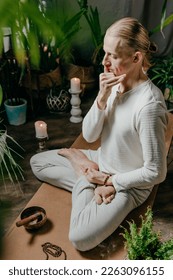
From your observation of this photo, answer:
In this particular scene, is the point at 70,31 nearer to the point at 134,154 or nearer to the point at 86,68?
the point at 86,68

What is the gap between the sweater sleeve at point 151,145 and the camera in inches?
48.4

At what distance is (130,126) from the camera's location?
4.26 ft

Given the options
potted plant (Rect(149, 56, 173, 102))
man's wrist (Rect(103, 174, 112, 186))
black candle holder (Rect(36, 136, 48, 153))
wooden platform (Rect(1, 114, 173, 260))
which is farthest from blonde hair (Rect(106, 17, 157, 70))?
potted plant (Rect(149, 56, 173, 102))

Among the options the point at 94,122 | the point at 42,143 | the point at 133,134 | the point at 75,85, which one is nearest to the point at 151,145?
the point at 133,134

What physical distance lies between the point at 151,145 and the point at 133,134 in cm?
9

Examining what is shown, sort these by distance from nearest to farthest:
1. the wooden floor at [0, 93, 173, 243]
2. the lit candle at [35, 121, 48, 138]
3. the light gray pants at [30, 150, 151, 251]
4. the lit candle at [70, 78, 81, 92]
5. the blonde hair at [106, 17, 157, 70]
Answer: the blonde hair at [106, 17, 157, 70]
the light gray pants at [30, 150, 151, 251]
the wooden floor at [0, 93, 173, 243]
the lit candle at [35, 121, 48, 138]
the lit candle at [70, 78, 81, 92]

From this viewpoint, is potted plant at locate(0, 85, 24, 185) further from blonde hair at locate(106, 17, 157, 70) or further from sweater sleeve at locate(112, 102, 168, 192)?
blonde hair at locate(106, 17, 157, 70)

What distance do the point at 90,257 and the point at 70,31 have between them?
5.24 feet

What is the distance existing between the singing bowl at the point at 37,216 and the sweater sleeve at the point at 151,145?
0.39m

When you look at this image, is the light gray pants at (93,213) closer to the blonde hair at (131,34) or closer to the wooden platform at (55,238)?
the wooden platform at (55,238)

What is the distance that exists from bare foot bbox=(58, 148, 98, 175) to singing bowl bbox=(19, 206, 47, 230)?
0.82ft

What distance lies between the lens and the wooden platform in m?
1.36

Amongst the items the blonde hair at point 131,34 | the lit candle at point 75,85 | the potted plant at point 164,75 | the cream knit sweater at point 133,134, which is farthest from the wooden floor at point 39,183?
the blonde hair at point 131,34
